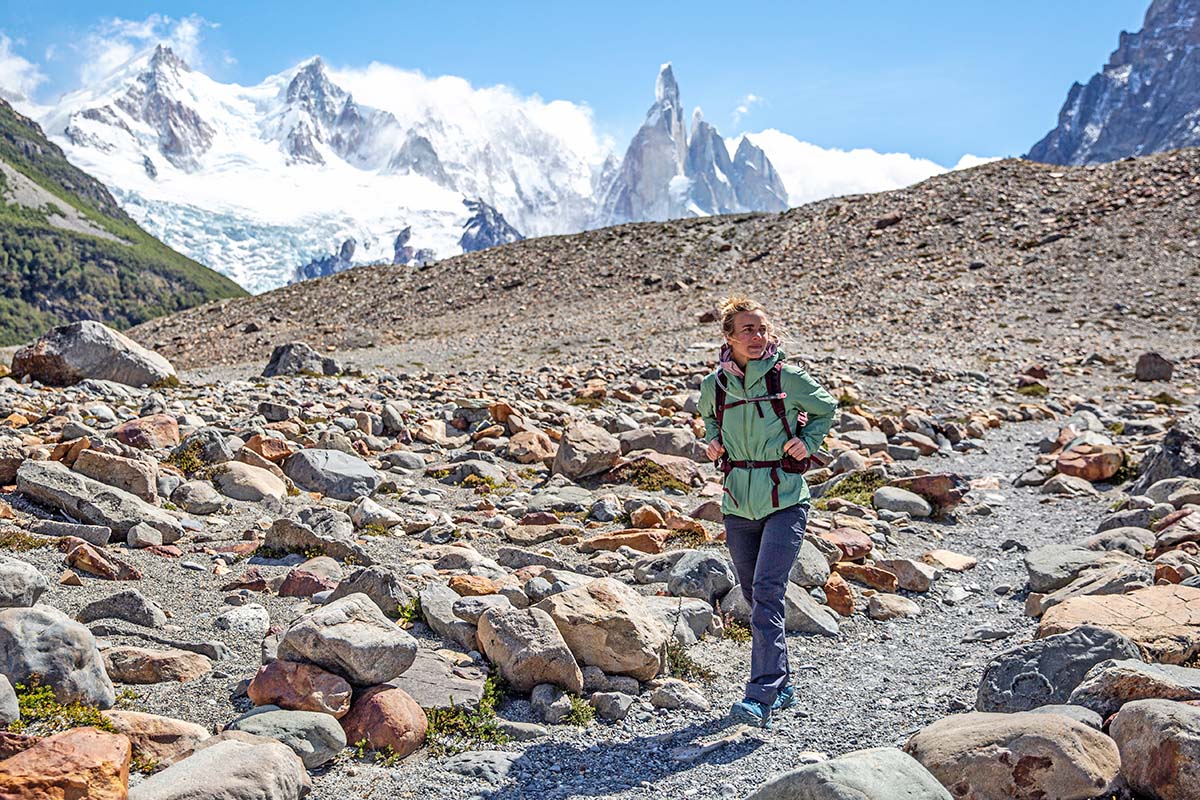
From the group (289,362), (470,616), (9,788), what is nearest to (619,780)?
(470,616)

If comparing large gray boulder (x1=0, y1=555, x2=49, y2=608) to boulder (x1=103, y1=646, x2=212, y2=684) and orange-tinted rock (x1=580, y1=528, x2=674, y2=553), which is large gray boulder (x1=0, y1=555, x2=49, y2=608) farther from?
orange-tinted rock (x1=580, y1=528, x2=674, y2=553)

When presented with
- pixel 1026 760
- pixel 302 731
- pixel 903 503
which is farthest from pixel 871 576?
pixel 302 731

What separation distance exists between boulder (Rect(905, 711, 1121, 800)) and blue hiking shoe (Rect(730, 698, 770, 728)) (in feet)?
4.78

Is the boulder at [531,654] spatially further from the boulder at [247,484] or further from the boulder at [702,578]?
the boulder at [247,484]

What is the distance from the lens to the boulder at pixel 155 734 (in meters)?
4.86

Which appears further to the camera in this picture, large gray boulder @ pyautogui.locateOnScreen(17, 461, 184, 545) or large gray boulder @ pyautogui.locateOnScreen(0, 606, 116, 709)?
large gray boulder @ pyautogui.locateOnScreen(17, 461, 184, 545)

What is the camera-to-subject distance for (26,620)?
17.3 feet

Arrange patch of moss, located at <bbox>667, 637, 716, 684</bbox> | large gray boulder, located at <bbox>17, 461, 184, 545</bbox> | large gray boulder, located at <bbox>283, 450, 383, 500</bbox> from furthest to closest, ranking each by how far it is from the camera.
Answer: large gray boulder, located at <bbox>283, 450, 383, 500</bbox>, large gray boulder, located at <bbox>17, 461, 184, 545</bbox>, patch of moss, located at <bbox>667, 637, 716, 684</bbox>

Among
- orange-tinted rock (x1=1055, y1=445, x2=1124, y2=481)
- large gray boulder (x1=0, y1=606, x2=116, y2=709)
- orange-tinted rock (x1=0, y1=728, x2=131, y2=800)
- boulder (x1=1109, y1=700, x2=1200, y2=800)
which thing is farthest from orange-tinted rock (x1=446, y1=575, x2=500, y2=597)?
orange-tinted rock (x1=1055, y1=445, x2=1124, y2=481)

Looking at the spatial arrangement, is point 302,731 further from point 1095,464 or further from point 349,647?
point 1095,464

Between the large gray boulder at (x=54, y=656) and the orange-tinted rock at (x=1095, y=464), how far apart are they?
14.6m

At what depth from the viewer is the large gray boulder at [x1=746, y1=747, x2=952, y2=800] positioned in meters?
3.98

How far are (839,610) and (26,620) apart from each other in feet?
22.0

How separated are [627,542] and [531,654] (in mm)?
3931
